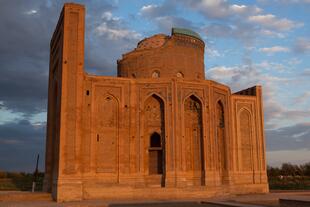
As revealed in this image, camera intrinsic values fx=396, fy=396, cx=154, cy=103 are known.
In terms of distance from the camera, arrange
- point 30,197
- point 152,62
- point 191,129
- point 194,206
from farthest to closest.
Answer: point 152,62 < point 191,129 < point 30,197 < point 194,206

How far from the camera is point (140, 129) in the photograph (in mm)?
23391

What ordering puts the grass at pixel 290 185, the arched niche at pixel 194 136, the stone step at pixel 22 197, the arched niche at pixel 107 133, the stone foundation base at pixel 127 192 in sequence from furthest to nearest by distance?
the grass at pixel 290 185 → the arched niche at pixel 194 136 → the arched niche at pixel 107 133 → the stone foundation base at pixel 127 192 → the stone step at pixel 22 197

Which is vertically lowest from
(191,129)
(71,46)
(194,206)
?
(194,206)

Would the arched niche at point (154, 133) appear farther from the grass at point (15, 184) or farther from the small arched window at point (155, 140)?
the grass at point (15, 184)

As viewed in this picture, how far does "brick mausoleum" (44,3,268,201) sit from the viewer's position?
774 inches

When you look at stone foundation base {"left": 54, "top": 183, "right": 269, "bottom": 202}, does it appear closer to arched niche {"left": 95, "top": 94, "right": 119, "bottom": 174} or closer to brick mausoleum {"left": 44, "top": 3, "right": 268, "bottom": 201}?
brick mausoleum {"left": 44, "top": 3, "right": 268, "bottom": 201}

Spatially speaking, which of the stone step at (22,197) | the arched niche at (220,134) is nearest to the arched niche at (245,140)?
the arched niche at (220,134)

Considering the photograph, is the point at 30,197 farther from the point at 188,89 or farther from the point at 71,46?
the point at 188,89

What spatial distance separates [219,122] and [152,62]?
19.9 ft

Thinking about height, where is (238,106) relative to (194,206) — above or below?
above

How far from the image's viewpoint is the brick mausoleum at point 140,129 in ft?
64.5

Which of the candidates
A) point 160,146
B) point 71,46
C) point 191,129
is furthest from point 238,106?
point 71,46

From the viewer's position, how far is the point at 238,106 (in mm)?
28422

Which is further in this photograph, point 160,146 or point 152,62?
point 152,62
